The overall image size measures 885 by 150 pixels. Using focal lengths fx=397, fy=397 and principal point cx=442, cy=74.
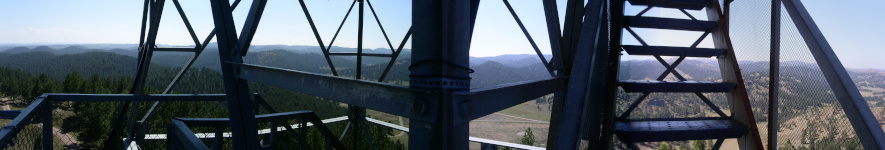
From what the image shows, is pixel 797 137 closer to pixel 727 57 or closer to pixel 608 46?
pixel 727 57

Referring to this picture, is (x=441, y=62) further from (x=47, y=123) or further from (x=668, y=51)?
(x=47, y=123)

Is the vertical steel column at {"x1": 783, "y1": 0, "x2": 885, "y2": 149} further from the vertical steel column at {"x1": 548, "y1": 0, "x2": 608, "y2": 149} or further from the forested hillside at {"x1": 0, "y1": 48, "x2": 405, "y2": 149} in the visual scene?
the forested hillside at {"x1": 0, "y1": 48, "x2": 405, "y2": 149}

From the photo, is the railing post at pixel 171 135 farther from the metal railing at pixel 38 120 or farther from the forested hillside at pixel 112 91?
the forested hillside at pixel 112 91

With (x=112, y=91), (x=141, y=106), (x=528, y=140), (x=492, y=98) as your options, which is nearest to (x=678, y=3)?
(x=492, y=98)

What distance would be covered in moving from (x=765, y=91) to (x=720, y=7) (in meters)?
0.91

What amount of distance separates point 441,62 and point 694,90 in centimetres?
289

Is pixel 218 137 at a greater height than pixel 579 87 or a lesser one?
lesser

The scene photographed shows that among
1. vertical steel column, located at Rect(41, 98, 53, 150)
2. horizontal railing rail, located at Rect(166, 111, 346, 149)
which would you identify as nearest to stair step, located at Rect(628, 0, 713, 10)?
horizontal railing rail, located at Rect(166, 111, 346, 149)

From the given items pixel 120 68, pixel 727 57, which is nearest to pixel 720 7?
pixel 727 57

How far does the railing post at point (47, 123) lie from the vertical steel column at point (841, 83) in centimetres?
925

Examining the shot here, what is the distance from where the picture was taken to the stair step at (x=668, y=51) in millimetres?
3674

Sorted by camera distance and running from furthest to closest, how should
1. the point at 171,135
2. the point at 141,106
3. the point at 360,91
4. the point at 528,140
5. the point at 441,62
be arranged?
the point at 528,140
the point at 141,106
the point at 171,135
the point at 360,91
the point at 441,62

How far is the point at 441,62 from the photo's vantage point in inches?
78.5

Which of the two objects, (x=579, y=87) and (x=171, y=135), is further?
(x=171, y=135)
